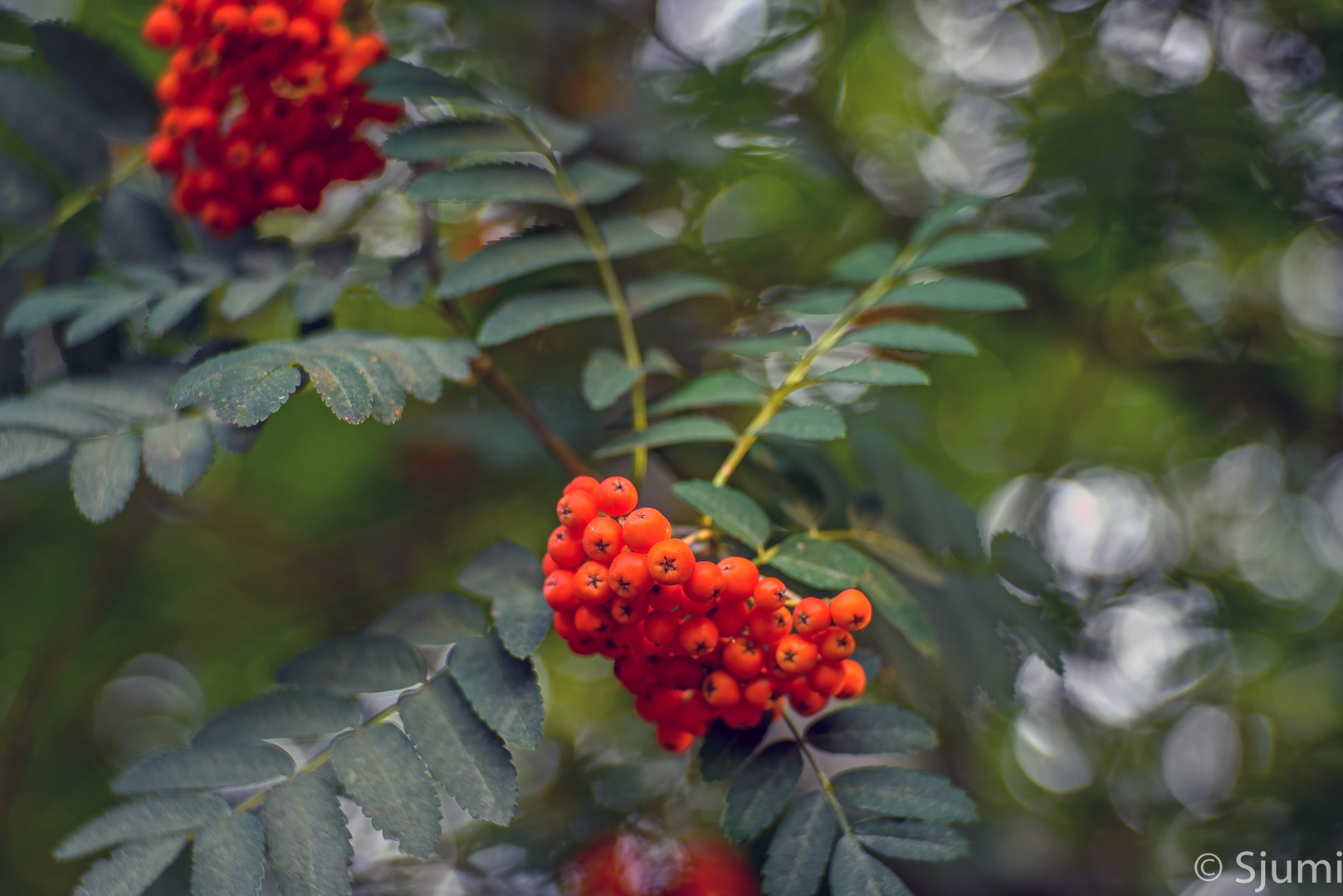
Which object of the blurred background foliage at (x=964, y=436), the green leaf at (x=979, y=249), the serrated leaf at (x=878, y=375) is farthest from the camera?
the blurred background foliage at (x=964, y=436)

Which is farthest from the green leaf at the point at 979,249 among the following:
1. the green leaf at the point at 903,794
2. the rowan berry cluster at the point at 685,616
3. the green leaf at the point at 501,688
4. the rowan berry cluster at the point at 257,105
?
the rowan berry cluster at the point at 257,105

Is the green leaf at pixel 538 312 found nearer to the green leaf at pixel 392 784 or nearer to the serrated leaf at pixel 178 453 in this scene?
the serrated leaf at pixel 178 453

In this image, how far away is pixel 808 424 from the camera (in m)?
1.03

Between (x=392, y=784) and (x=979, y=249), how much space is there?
1.17m

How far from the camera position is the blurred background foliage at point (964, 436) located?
194 cm

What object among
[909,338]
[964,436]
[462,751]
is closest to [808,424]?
[909,338]

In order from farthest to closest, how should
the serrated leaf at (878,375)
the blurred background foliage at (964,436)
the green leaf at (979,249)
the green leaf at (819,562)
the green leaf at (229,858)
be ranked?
the blurred background foliage at (964,436) < the green leaf at (979,249) < the serrated leaf at (878,375) < the green leaf at (819,562) < the green leaf at (229,858)

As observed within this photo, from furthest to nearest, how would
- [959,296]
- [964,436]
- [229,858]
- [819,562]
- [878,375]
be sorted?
[964,436]
[959,296]
[878,375]
[819,562]
[229,858]

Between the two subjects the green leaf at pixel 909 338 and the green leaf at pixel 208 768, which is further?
the green leaf at pixel 909 338

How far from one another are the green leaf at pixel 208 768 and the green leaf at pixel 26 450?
0.38m

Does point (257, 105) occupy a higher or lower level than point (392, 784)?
higher

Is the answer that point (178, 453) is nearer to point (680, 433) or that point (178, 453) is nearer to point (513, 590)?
point (513, 590)

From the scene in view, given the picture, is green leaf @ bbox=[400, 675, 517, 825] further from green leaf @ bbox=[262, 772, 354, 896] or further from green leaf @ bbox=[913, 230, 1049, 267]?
green leaf @ bbox=[913, 230, 1049, 267]

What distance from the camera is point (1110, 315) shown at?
257 cm
